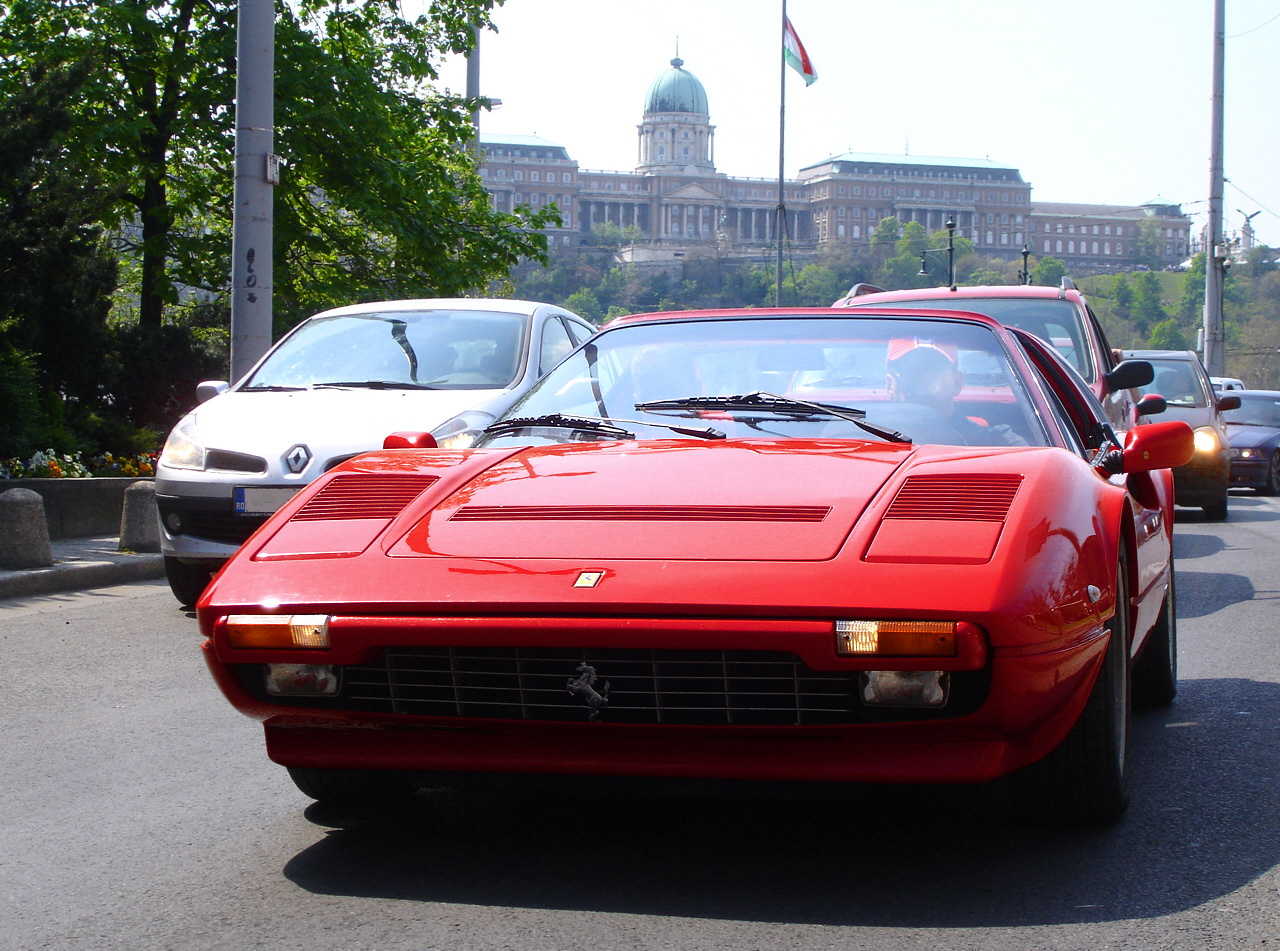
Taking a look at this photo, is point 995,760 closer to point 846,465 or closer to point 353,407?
point 846,465

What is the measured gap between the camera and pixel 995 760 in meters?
2.96

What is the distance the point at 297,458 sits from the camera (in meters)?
7.40

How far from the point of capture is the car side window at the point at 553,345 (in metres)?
8.97

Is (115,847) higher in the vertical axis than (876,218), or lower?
lower

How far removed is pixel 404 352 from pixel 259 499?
5.88 feet

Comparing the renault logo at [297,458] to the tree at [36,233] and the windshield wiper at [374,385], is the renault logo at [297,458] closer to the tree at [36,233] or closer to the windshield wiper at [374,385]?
the windshield wiper at [374,385]

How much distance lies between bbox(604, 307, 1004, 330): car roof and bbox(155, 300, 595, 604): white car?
203 centimetres

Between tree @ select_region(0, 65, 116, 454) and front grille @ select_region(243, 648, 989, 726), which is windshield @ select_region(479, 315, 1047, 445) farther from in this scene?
tree @ select_region(0, 65, 116, 454)

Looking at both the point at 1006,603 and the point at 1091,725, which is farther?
the point at 1091,725

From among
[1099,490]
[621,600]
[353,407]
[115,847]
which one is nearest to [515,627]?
[621,600]

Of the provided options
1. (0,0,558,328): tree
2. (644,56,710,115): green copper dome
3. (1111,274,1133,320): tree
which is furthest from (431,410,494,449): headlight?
(644,56,710,115): green copper dome

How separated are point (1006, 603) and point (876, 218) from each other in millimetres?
183256

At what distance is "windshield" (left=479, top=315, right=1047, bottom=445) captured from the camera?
12.8 ft

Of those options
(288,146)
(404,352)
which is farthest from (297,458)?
(288,146)
